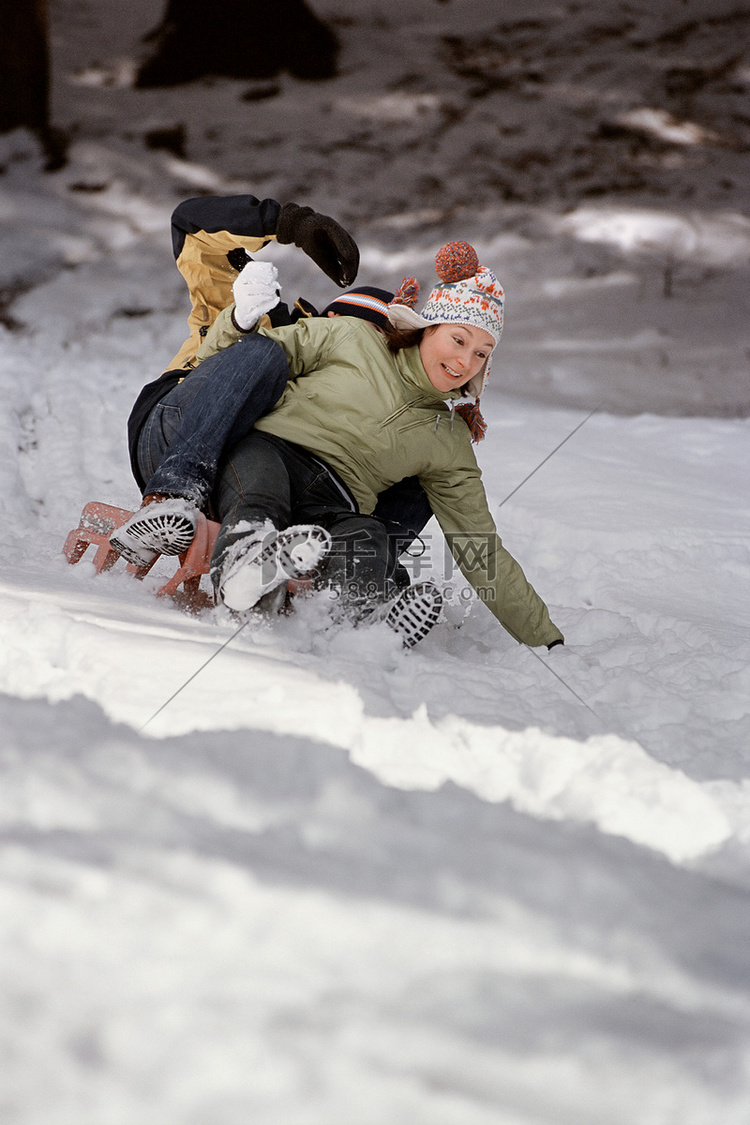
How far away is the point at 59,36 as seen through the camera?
576cm

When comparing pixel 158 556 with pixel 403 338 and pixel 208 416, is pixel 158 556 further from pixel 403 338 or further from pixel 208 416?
pixel 403 338

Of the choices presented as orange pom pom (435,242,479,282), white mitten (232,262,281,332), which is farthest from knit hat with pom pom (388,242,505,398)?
white mitten (232,262,281,332)

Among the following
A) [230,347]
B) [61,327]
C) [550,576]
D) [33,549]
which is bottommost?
[61,327]

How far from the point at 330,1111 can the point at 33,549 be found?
4.29ft

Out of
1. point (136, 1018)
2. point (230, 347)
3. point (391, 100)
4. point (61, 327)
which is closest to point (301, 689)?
point (136, 1018)

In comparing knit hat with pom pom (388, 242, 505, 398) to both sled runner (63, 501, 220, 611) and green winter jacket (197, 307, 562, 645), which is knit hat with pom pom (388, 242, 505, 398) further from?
sled runner (63, 501, 220, 611)

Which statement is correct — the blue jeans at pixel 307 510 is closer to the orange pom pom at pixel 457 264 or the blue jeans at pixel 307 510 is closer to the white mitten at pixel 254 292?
the white mitten at pixel 254 292

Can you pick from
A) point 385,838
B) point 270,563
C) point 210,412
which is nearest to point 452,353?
point 210,412

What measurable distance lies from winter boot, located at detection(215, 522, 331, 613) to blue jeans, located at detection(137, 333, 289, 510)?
0.16 metres

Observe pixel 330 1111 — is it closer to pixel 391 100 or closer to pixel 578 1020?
pixel 578 1020

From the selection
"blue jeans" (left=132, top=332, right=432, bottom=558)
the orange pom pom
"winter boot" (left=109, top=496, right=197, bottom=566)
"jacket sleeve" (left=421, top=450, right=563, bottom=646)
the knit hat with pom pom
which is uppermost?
the orange pom pom

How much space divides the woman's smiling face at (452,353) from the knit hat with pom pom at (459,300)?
13 millimetres

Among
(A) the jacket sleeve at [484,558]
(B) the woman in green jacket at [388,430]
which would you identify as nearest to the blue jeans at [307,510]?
(B) the woman in green jacket at [388,430]

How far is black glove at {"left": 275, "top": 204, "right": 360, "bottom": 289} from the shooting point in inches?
55.1
